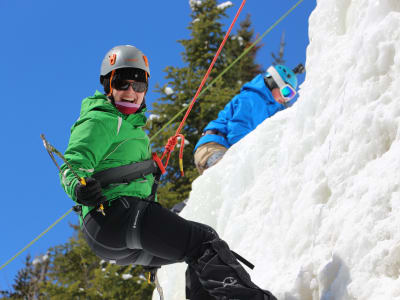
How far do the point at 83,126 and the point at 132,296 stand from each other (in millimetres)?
9818

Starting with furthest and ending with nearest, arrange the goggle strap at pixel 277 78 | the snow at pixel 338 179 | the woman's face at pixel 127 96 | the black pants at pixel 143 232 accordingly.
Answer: the goggle strap at pixel 277 78, the woman's face at pixel 127 96, the black pants at pixel 143 232, the snow at pixel 338 179

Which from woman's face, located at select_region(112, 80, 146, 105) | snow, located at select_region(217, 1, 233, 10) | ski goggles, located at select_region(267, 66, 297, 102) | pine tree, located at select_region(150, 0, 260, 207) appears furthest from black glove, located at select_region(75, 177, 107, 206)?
snow, located at select_region(217, 1, 233, 10)

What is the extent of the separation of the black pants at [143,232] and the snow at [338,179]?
2.33ft

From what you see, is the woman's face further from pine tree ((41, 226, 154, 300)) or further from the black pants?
pine tree ((41, 226, 154, 300))

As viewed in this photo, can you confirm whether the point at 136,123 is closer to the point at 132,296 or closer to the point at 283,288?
the point at 283,288

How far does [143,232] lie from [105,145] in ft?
1.99

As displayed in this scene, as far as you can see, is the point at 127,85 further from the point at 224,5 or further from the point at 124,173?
the point at 224,5

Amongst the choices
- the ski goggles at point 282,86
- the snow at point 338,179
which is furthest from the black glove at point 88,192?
the ski goggles at point 282,86

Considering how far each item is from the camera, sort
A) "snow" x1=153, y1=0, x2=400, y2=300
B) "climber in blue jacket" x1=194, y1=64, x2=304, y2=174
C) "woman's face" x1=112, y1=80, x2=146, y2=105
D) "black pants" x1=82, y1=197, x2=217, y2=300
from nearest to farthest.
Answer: "snow" x1=153, y1=0, x2=400, y2=300
"black pants" x1=82, y1=197, x2=217, y2=300
"woman's face" x1=112, y1=80, x2=146, y2=105
"climber in blue jacket" x1=194, y1=64, x2=304, y2=174

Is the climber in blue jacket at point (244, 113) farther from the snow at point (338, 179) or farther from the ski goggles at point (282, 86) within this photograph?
the snow at point (338, 179)

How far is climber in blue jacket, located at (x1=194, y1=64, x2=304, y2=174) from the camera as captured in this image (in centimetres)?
792

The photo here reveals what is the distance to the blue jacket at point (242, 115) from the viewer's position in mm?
7953

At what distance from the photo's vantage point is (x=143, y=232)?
3064mm

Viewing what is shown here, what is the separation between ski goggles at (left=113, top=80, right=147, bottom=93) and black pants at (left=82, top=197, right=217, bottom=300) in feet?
2.71
